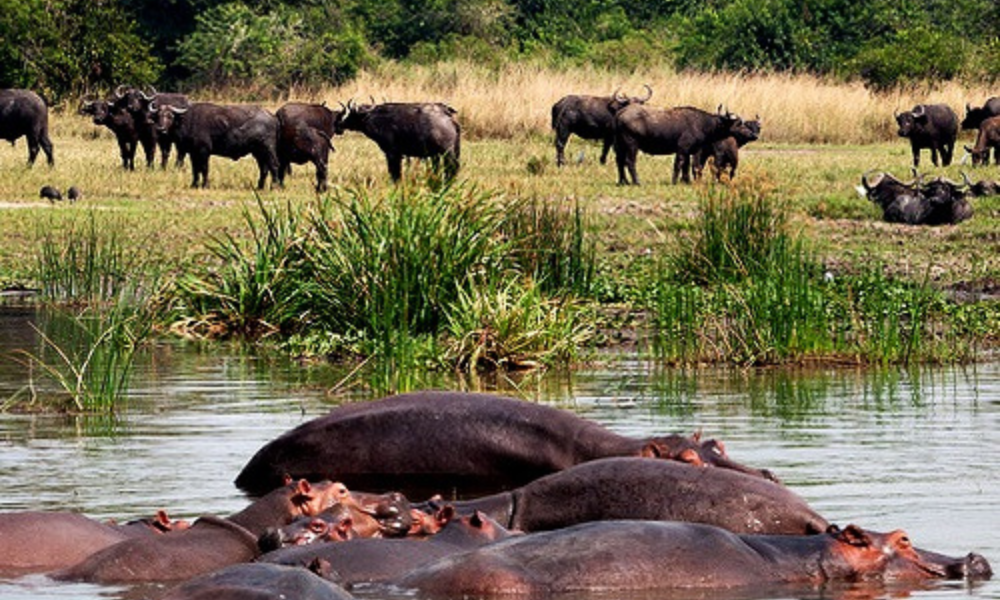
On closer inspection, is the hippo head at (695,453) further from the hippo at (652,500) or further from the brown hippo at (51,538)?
the brown hippo at (51,538)

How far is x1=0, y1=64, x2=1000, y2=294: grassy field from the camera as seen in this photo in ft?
59.9

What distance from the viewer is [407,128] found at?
25734 mm

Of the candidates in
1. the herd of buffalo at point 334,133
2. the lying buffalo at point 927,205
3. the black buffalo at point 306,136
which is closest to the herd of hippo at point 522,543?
the lying buffalo at point 927,205

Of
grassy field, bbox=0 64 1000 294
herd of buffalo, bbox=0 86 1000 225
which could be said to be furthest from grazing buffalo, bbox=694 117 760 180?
grassy field, bbox=0 64 1000 294

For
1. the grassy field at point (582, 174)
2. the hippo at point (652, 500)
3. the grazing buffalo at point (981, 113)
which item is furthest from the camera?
the grazing buffalo at point (981, 113)

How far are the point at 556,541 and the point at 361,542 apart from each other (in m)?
0.59

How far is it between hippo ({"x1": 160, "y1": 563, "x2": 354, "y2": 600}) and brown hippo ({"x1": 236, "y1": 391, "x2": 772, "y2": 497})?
2.92 metres

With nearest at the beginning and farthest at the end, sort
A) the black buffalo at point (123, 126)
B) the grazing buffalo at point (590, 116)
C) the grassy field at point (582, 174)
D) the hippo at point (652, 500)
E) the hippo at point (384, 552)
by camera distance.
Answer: the hippo at point (384, 552)
the hippo at point (652, 500)
the grassy field at point (582, 174)
the black buffalo at point (123, 126)
the grazing buffalo at point (590, 116)

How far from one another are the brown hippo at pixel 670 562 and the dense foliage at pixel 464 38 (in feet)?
113

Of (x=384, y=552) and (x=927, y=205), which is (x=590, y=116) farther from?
(x=384, y=552)

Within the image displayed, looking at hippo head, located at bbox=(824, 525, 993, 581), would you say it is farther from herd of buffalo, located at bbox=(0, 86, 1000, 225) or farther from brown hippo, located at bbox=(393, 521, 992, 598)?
herd of buffalo, located at bbox=(0, 86, 1000, 225)

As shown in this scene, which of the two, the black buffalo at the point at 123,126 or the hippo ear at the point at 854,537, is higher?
the black buffalo at the point at 123,126

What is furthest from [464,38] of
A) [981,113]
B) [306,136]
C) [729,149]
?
[306,136]

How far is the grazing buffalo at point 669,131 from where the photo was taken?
87.2ft
